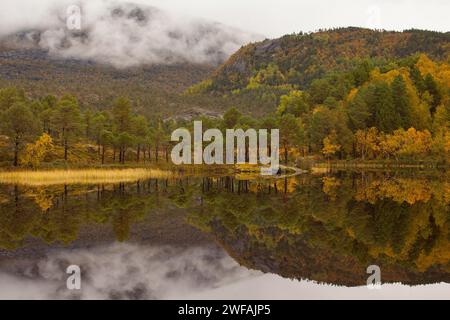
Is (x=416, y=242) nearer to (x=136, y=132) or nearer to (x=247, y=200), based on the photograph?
(x=247, y=200)

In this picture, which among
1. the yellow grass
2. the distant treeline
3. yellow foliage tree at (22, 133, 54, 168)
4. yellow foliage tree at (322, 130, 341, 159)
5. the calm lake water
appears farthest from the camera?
Answer: yellow foliage tree at (322, 130, 341, 159)

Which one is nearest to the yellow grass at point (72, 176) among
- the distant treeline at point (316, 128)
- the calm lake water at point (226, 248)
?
the distant treeline at point (316, 128)

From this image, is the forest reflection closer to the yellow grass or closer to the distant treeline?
the yellow grass

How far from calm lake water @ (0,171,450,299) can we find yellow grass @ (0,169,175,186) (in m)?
22.7

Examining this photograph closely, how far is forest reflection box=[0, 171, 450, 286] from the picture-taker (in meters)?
18.6

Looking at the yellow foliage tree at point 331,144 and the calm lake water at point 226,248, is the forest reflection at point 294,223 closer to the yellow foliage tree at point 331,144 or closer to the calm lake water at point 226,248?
the calm lake water at point 226,248

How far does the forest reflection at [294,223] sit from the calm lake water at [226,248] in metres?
0.07

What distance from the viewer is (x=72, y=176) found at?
65.2 meters

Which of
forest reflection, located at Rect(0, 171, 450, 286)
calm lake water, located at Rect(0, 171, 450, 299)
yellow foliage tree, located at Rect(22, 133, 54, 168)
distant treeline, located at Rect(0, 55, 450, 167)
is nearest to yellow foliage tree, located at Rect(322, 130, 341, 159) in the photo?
distant treeline, located at Rect(0, 55, 450, 167)

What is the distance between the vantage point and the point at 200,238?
2444 cm

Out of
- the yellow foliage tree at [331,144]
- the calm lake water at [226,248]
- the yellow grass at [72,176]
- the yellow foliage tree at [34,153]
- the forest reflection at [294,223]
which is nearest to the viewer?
the calm lake water at [226,248]

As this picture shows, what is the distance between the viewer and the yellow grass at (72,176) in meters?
A: 59.6

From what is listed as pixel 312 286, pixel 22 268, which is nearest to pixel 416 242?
pixel 312 286

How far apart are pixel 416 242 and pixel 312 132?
8632 centimetres
